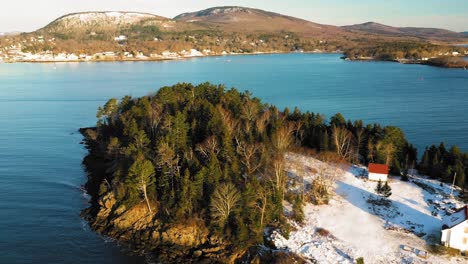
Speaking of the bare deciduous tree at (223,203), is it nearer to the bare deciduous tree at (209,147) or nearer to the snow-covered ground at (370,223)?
the snow-covered ground at (370,223)

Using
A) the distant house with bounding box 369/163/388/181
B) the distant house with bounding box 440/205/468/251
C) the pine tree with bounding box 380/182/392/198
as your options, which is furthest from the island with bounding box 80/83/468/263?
the distant house with bounding box 440/205/468/251

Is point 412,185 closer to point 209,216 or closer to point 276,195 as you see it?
point 276,195

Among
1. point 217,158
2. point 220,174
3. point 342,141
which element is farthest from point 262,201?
point 342,141

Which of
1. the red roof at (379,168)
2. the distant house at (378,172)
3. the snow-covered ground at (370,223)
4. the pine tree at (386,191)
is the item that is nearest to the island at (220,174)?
the snow-covered ground at (370,223)

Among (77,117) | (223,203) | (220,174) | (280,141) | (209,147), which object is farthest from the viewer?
(77,117)

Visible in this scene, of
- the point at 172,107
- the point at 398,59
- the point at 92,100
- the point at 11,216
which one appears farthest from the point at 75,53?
the point at 11,216

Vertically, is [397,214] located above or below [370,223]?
above

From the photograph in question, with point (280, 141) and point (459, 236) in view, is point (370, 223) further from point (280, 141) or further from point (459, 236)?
point (280, 141)

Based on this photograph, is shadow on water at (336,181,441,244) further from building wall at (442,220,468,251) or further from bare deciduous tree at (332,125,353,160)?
bare deciduous tree at (332,125,353,160)
